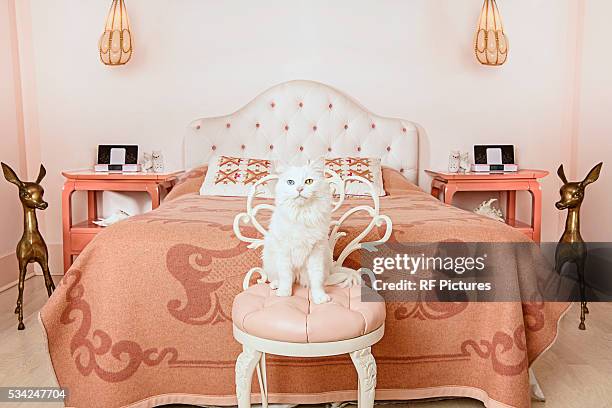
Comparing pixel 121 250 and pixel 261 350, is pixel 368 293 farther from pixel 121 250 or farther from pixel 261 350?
pixel 121 250

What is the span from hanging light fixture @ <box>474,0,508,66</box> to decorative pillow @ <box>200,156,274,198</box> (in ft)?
5.27

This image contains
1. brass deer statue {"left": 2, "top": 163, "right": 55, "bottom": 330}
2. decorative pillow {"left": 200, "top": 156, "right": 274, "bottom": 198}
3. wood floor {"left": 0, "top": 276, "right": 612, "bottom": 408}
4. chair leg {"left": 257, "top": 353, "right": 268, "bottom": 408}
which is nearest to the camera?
chair leg {"left": 257, "top": 353, "right": 268, "bottom": 408}

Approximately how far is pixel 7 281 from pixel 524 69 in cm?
383

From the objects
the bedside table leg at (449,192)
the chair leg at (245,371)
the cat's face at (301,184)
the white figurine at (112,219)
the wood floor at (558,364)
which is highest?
the cat's face at (301,184)

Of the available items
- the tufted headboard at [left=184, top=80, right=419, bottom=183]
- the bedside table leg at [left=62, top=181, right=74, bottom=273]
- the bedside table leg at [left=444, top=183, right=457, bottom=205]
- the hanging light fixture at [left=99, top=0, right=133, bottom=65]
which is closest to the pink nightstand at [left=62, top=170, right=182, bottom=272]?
the bedside table leg at [left=62, top=181, right=74, bottom=273]

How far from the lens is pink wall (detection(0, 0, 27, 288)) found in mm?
3977

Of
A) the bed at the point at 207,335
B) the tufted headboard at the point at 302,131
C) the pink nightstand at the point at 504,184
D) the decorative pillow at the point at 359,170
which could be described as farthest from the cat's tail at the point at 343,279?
the tufted headboard at the point at 302,131

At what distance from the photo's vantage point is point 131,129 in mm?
4223

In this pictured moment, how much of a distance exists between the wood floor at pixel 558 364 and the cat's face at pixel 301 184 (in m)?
0.95

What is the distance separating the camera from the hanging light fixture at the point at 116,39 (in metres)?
3.97

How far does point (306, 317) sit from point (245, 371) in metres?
0.25

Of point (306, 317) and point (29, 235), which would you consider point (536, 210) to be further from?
point (29, 235)

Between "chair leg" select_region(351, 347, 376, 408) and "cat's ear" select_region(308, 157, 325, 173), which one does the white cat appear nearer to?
"cat's ear" select_region(308, 157, 325, 173)

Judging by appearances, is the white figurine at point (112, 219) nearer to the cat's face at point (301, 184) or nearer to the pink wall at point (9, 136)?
the pink wall at point (9, 136)
